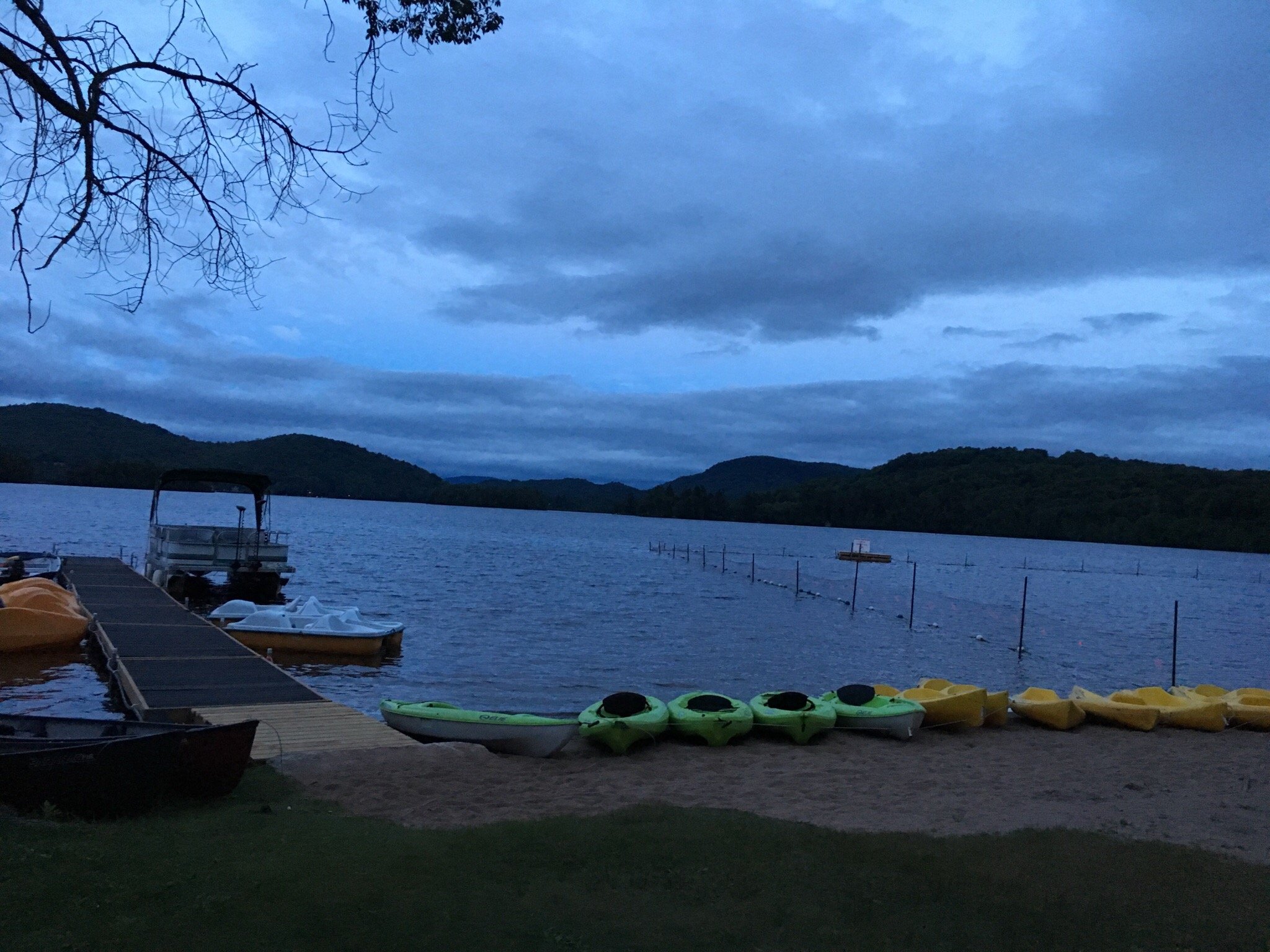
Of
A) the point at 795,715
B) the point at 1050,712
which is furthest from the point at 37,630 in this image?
the point at 1050,712

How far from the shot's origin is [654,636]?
29.0 m

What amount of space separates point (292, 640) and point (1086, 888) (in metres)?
18.8

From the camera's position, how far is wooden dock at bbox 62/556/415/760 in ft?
36.4

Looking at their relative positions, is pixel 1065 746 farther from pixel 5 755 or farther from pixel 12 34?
pixel 12 34

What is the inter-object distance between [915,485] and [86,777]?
172 m

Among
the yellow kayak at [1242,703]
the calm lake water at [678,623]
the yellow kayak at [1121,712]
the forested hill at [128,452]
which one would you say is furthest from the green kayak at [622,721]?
the forested hill at [128,452]

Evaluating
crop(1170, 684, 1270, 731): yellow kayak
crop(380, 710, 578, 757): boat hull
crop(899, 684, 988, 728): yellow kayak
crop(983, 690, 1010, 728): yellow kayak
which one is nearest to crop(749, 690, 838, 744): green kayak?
crop(899, 684, 988, 728): yellow kayak

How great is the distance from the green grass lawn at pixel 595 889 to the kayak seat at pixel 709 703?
270 inches

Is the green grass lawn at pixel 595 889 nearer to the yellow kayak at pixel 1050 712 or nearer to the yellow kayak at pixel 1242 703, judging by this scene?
the yellow kayak at pixel 1050 712

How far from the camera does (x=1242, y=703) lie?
16328 millimetres

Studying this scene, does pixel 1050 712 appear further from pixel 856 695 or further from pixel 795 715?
pixel 795 715

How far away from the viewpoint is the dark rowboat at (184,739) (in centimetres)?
713

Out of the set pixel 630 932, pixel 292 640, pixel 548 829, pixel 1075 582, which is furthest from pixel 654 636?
pixel 1075 582

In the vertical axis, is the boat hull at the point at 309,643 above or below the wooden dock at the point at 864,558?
Result: below
